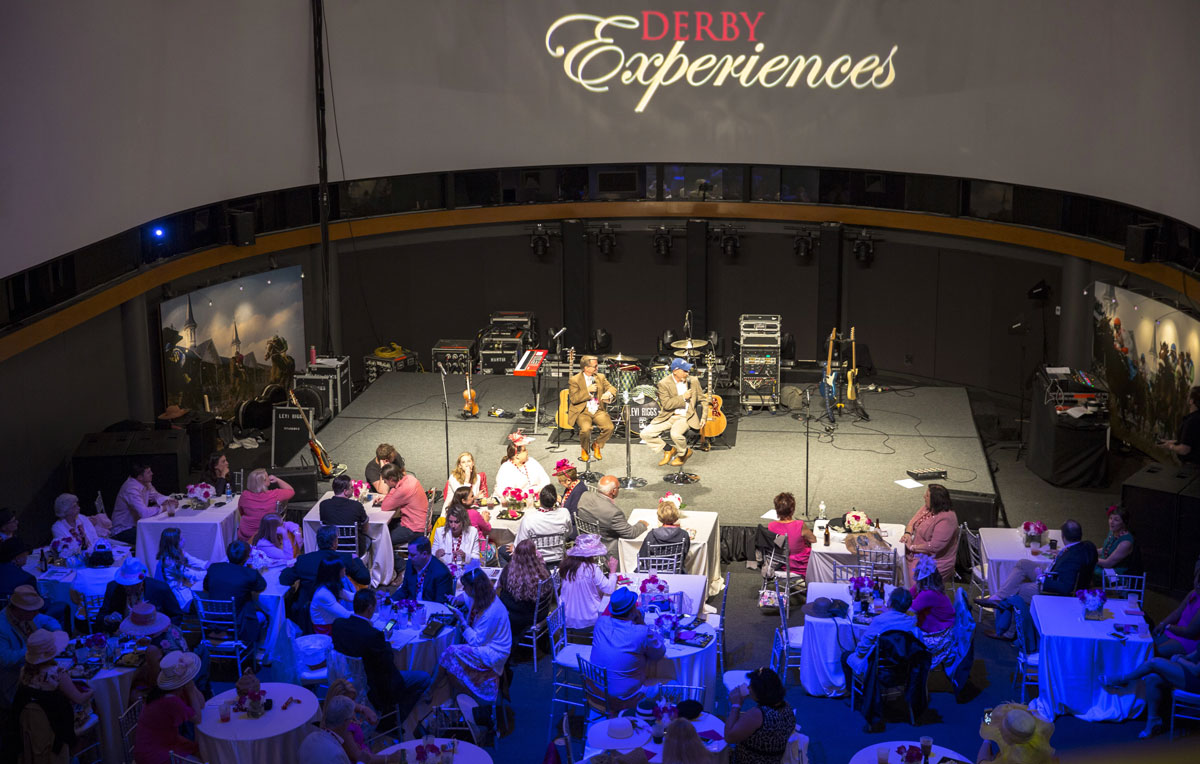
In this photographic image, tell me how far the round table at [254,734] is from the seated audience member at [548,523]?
10.2ft

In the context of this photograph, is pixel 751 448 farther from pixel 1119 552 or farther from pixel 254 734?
pixel 254 734

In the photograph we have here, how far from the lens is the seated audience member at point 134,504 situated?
1042 centimetres

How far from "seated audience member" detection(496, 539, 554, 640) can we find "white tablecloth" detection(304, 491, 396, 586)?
2040 mm

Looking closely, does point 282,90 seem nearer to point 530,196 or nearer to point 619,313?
point 530,196

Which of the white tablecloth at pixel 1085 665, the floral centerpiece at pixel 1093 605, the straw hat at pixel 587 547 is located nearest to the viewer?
the white tablecloth at pixel 1085 665

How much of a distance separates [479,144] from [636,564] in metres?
9.08

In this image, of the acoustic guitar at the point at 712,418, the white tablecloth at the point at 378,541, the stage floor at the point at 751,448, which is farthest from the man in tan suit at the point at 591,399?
the white tablecloth at the point at 378,541

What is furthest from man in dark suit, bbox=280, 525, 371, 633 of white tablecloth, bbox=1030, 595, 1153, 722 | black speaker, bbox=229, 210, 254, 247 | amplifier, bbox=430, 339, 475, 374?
amplifier, bbox=430, 339, 475, 374

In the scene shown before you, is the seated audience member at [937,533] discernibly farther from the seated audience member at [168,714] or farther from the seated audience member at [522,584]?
the seated audience member at [168,714]

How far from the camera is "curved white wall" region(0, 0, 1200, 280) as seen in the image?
1154 cm

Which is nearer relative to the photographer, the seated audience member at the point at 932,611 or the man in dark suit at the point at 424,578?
the seated audience member at the point at 932,611

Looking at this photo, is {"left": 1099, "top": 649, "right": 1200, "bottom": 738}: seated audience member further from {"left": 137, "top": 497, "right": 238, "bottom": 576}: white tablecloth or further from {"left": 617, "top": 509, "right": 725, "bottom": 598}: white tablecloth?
{"left": 137, "top": 497, "right": 238, "bottom": 576}: white tablecloth

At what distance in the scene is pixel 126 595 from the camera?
27.0 ft

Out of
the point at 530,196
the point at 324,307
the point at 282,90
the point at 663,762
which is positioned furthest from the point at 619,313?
the point at 663,762
